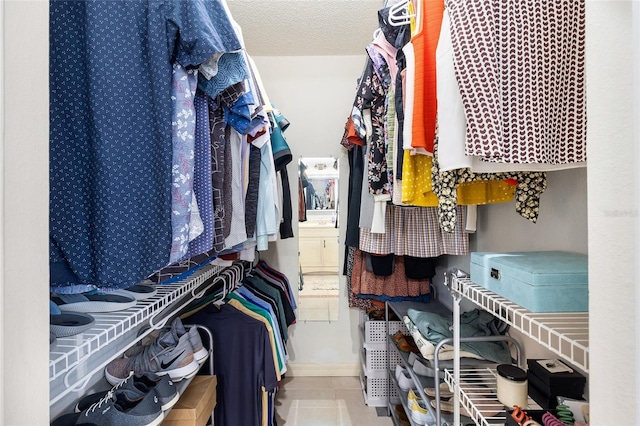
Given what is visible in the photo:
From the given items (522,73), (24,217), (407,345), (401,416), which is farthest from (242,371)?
(522,73)

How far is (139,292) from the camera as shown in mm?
1145

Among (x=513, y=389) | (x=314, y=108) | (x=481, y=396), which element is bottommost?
(x=481, y=396)

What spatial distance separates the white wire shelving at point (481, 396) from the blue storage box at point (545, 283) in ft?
1.14

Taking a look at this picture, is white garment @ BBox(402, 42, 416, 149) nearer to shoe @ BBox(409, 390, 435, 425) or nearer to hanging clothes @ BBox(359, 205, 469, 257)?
hanging clothes @ BBox(359, 205, 469, 257)

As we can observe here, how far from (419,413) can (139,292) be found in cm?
125

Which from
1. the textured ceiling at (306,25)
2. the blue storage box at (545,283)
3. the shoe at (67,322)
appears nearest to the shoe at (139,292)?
the shoe at (67,322)

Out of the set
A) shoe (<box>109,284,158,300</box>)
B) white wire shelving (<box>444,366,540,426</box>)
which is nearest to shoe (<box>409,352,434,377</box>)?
white wire shelving (<box>444,366,540,426</box>)

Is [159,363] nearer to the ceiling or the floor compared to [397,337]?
nearer to the ceiling

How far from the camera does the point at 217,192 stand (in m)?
1.11

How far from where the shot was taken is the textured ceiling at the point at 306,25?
7.09 ft

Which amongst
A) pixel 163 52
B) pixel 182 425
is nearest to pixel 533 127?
pixel 163 52

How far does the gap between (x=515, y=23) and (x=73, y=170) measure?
0.97 meters

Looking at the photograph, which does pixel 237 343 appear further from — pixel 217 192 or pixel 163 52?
pixel 163 52

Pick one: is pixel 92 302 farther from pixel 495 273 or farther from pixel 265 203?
pixel 495 273
